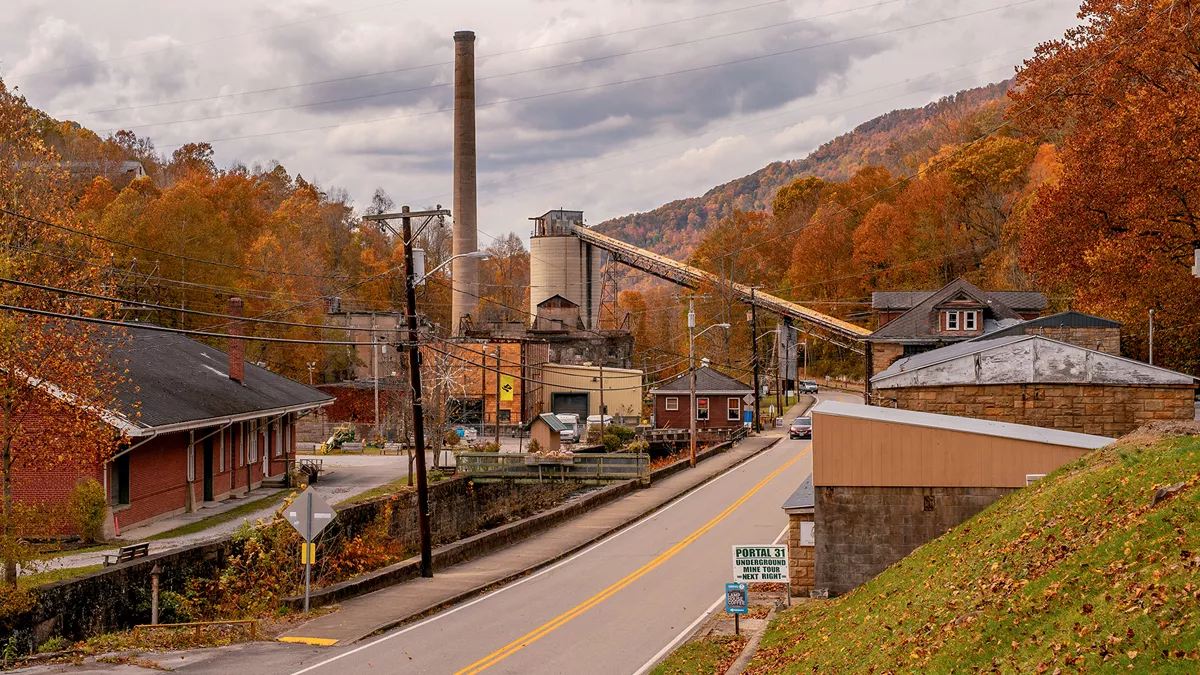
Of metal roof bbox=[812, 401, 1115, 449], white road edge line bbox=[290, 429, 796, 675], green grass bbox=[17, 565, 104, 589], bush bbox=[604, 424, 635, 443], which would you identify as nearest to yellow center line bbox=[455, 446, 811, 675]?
white road edge line bbox=[290, 429, 796, 675]

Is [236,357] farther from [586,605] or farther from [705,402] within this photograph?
[705,402]

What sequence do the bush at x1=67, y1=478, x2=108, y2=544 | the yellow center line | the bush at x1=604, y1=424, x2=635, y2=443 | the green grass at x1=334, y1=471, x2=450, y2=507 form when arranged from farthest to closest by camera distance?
1. the bush at x1=604, y1=424, x2=635, y2=443
2. the green grass at x1=334, y1=471, x2=450, y2=507
3. the bush at x1=67, y1=478, x2=108, y2=544
4. the yellow center line

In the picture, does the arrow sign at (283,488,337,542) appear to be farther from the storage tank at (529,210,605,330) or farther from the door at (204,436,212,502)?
the storage tank at (529,210,605,330)

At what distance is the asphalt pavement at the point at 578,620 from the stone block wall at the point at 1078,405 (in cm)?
790

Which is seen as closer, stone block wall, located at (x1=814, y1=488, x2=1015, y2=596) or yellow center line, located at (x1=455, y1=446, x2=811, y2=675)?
yellow center line, located at (x1=455, y1=446, x2=811, y2=675)

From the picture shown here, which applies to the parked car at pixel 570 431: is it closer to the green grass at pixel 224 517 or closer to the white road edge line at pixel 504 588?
the white road edge line at pixel 504 588

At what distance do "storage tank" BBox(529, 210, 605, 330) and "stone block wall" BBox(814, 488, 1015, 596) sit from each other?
279ft

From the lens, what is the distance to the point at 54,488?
30.0m

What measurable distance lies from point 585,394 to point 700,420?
472 inches

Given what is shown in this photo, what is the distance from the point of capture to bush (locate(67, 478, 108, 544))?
27875mm

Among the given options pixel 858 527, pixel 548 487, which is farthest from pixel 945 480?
pixel 548 487

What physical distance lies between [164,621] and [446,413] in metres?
34.4

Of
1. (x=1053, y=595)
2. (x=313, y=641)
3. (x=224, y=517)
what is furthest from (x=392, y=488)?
(x=1053, y=595)

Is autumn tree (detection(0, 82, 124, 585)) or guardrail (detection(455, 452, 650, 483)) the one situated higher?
autumn tree (detection(0, 82, 124, 585))
